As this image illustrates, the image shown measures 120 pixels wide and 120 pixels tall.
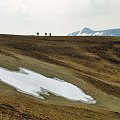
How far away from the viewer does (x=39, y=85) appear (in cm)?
3719

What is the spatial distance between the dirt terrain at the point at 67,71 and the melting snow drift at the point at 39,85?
1.34 m

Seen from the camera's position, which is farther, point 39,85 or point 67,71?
point 67,71

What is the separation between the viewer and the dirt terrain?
86.7 feet

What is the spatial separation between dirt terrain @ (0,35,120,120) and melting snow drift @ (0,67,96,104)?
52.6 inches

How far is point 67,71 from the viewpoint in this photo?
4975 cm

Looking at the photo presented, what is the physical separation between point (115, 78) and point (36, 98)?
26373mm

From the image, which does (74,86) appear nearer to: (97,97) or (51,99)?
(97,97)

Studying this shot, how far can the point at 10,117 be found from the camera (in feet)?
74.9

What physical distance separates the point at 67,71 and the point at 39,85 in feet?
42.6

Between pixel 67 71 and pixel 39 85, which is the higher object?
pixel 39 85

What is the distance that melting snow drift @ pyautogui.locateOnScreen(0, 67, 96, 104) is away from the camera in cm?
3428

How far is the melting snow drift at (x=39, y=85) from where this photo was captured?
112 ft

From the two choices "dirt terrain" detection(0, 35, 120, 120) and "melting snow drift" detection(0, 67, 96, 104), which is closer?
"dirt terrain" detection(0, 35, 120, 120)

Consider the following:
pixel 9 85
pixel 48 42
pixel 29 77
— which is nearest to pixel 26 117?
pixel 9 85
